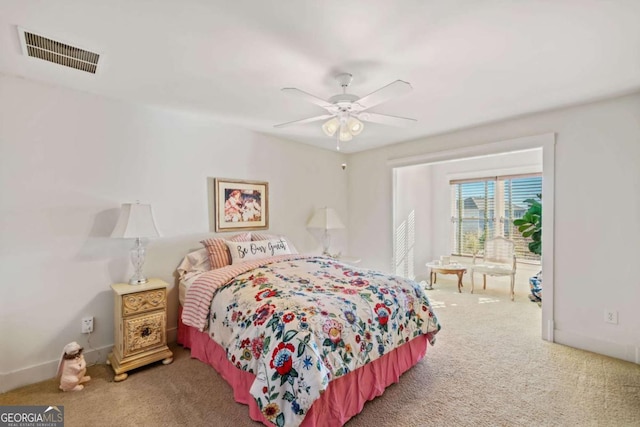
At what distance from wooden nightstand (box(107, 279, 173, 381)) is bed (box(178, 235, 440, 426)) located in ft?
0.84

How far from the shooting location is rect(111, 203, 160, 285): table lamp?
2.41m

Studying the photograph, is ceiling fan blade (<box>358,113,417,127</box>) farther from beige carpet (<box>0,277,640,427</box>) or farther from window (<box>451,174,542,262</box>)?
window (<box>451,174,542,262</box>)

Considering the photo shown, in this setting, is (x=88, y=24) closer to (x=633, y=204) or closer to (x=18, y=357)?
(x=18, y=357)

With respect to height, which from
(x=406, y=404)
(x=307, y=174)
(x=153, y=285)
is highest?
(x=307, y=174)

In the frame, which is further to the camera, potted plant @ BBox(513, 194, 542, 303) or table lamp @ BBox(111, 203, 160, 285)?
potted plant @ BBox(513, 194, 542, 303)

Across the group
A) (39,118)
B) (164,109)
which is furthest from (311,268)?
(39,118)

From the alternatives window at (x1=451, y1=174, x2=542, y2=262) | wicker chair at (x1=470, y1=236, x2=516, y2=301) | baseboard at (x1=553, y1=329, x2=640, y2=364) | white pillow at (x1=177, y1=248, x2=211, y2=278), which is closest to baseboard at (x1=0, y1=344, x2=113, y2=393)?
white pillow at (x1=177, y1=248, x2=211, y2=278)

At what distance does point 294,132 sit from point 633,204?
138 inches

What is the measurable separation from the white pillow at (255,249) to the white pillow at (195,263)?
0.89ft

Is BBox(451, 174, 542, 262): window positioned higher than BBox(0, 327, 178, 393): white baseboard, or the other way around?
BBox(451, 174, 542, 262): window

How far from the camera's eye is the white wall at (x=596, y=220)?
2535 millimetres

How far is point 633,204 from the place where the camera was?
252 cm

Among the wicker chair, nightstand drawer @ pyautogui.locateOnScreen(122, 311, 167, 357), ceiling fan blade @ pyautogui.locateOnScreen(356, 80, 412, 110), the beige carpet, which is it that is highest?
ceiling fan blade @ pyautogui.locateOnScreen(356, 80, 412, 110)

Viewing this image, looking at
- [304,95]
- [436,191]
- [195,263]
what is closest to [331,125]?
[304,95]
